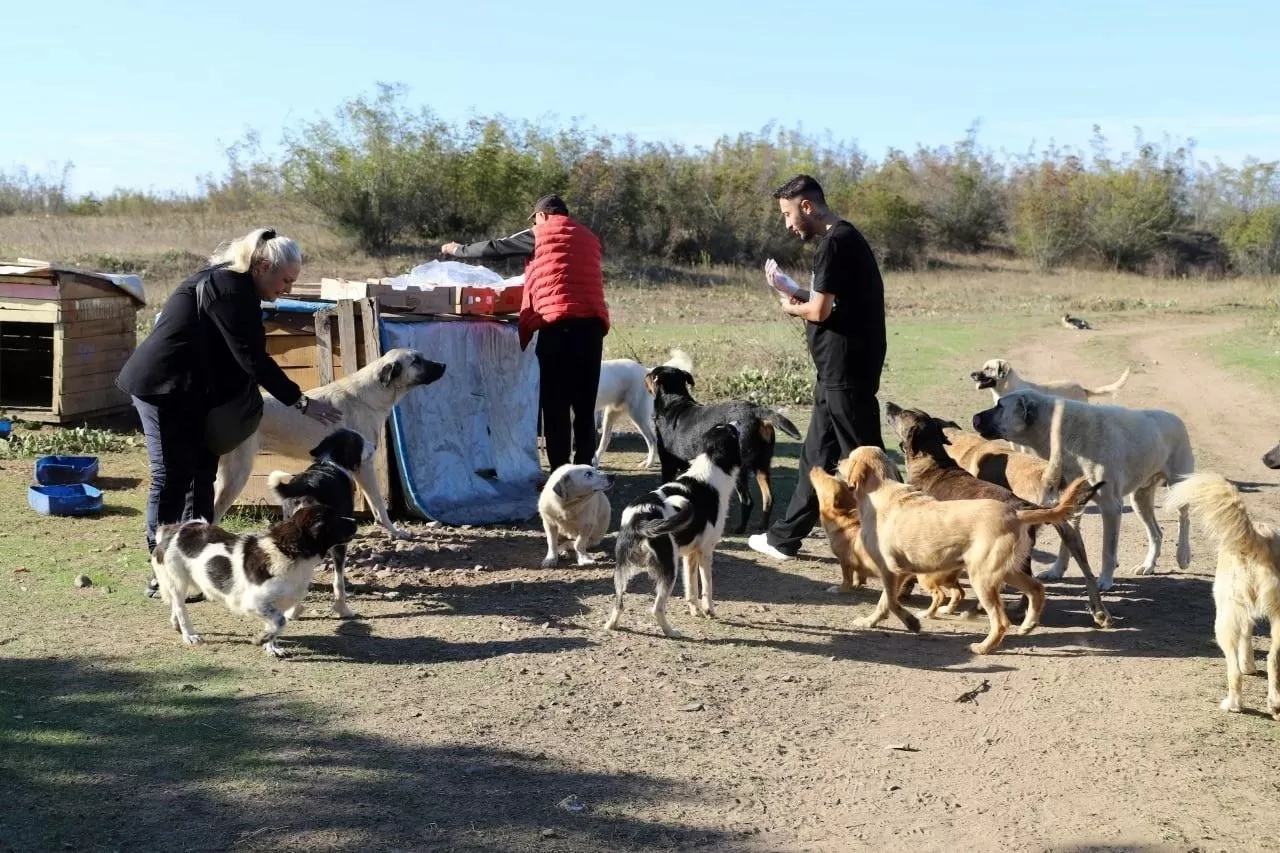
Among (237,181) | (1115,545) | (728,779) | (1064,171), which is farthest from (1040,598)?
(1064,171)

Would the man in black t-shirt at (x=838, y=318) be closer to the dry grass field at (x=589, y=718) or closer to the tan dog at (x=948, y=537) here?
the tan dog at (x=948, y=537)

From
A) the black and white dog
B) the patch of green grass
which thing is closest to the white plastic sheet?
the black and white dog

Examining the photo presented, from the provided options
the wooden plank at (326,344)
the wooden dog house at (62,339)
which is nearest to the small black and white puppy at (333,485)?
the wooden plank at (326,344)

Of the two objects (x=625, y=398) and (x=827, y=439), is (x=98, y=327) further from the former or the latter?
(x=827, y=439)

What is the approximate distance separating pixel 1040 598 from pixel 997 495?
607 millimetres

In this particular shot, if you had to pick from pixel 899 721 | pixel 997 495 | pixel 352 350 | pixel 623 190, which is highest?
pixel 623 190

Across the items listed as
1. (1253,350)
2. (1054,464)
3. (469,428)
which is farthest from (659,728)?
(1253,350)

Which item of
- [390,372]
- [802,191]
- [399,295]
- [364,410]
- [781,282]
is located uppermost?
[802,191]

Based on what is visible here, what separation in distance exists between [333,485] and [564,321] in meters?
2.35

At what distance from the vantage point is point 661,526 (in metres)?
6.12

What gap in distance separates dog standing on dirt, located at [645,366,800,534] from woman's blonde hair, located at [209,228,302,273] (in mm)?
3106

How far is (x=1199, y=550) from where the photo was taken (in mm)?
8570

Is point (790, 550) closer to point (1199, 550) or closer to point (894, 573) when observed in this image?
point (894, 573)

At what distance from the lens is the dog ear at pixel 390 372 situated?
27.0 feet
